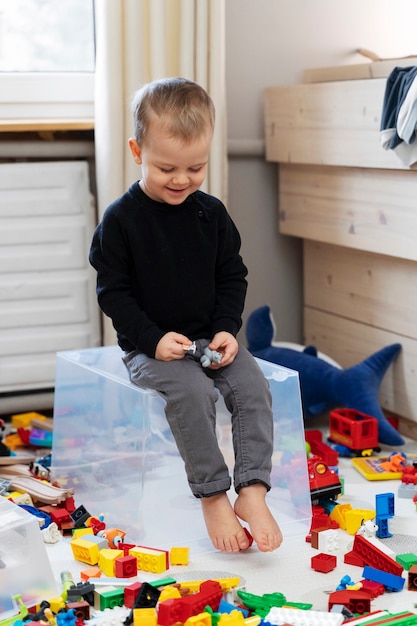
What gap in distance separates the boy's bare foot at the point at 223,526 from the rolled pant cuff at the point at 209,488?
0.05 feet

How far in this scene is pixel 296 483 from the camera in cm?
161

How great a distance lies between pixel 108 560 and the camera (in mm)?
1381

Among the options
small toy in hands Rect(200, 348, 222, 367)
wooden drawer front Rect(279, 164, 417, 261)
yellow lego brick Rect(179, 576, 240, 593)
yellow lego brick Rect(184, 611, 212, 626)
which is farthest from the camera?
wooden drawer front Rect(279, 164, 417, 261)

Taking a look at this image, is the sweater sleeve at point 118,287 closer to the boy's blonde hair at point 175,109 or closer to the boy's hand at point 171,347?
the boy's hand at point 171,347

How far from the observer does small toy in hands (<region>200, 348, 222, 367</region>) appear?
Answer: 1510 mm

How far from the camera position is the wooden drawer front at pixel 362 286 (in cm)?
200

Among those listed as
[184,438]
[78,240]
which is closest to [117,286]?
[184,438]

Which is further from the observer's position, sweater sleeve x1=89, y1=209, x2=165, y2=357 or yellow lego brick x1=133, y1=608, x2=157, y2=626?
sweater sleeve x1=89, y1=209, x2=165, y2=357

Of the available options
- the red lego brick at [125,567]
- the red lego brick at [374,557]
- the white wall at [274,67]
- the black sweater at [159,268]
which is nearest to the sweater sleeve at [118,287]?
the black sweater at [159,268]

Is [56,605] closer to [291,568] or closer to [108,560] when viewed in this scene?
[108,560]

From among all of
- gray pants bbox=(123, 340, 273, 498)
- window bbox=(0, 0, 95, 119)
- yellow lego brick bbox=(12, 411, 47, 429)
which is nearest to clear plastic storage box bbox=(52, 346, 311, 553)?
gray pants bbox=(123, 340, 273, 498)

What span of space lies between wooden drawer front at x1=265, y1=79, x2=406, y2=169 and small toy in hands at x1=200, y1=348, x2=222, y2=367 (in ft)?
2.00

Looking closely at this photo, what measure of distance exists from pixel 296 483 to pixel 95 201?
37.1 inches

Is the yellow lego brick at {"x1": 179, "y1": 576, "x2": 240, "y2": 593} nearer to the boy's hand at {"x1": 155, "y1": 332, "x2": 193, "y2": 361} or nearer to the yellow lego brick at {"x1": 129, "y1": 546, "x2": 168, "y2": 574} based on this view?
the yellow lego brick at {"x1": 129, "y1": 546, "x2": 168, "y2": 574}
